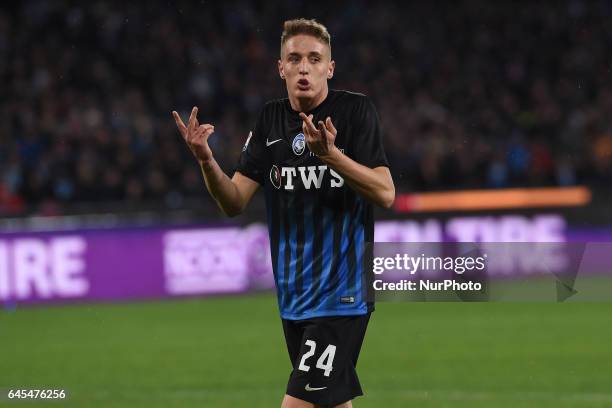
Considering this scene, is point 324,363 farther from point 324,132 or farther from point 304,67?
point 304,67

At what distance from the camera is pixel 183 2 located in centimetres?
2205

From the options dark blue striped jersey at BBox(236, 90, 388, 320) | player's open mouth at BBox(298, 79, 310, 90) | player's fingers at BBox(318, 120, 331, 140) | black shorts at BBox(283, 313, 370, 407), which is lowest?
black shorts at BBox(283, 313, 370, 407)

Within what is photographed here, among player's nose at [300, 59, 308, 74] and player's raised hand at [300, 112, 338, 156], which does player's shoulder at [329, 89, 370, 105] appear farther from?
player's raised hand at [300, 112, 338, 156]

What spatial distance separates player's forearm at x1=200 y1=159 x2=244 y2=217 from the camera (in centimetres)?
466

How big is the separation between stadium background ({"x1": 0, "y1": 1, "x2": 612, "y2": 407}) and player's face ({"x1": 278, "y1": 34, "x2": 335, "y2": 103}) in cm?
377

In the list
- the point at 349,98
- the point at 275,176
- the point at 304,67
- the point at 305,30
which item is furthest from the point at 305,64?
the point at 275,176

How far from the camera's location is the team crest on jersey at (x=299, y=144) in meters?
4.71

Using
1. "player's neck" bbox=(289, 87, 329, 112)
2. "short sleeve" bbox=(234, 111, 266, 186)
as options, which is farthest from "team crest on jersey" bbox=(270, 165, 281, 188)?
"player's neck" bbox=(289, 87, 329, 112)

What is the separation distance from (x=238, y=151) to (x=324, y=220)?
42.8 feet

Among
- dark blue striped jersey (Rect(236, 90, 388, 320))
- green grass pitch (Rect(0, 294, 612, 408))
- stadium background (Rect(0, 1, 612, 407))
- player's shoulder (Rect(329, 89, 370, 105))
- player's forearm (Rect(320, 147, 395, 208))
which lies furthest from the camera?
stadium background (Rect(0, 1, 612, 407))

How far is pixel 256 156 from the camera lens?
496 centimetres

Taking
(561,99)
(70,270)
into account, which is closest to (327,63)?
(70,270)

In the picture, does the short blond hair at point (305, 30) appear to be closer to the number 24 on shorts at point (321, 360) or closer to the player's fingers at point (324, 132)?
the player's fingers at point (324, 132)

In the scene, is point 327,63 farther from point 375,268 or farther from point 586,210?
point 586,210
